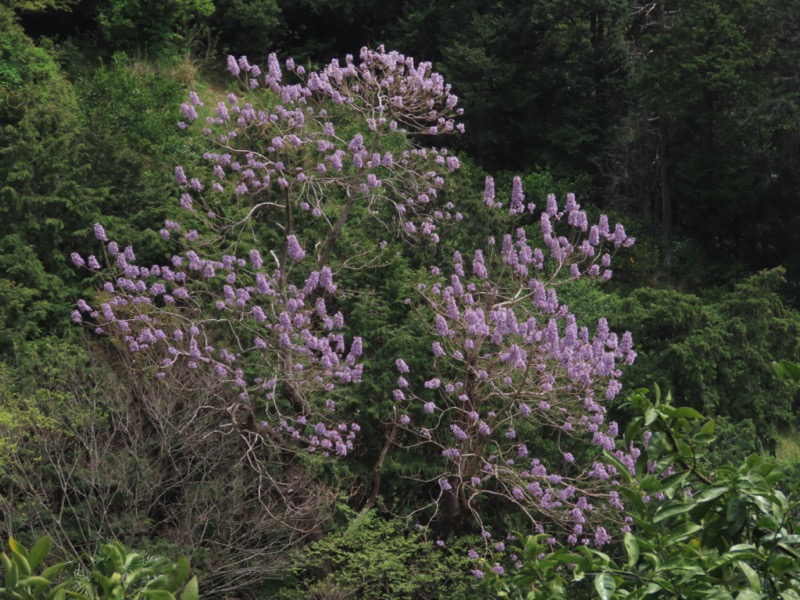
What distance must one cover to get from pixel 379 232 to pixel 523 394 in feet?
17.1

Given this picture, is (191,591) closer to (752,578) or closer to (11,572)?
(11,572)

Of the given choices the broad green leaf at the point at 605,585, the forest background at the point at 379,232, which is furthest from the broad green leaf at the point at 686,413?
the forest background at the point at 379,232

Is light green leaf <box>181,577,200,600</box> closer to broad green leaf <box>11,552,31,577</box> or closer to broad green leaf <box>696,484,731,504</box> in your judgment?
broad green leaf <box>11,552,31,577</box>

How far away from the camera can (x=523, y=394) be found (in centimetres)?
1121

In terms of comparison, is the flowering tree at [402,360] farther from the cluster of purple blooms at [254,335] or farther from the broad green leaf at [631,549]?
the broad green leaf at [631,549]

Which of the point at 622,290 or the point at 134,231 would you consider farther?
the point at 622,290

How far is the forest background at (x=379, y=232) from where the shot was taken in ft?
38.2

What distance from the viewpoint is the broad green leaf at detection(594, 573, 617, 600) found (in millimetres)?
2490

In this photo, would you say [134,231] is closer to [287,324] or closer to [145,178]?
[145,178]

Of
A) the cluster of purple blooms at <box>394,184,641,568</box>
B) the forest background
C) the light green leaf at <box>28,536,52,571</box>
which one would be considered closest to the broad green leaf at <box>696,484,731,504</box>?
the light green leaf at <box>28,536,52,571</box>

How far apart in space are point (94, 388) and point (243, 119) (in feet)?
11.5

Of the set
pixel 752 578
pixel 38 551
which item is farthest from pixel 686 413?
pixel 38 551

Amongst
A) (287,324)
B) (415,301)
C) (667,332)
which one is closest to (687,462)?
(287,324)

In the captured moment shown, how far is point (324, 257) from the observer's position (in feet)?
41.7
